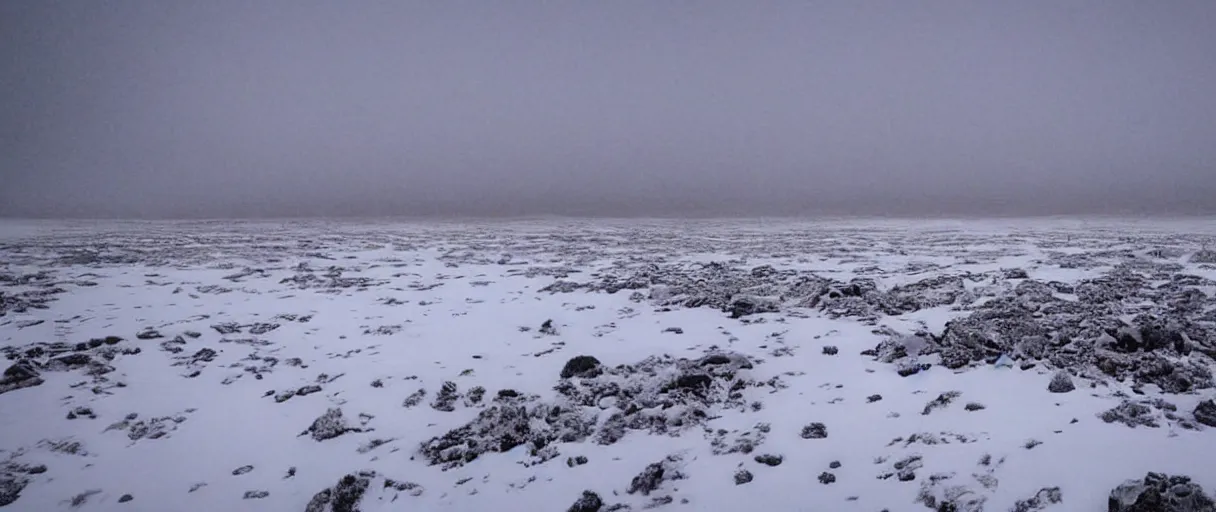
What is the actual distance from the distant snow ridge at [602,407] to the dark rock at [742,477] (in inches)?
24.4

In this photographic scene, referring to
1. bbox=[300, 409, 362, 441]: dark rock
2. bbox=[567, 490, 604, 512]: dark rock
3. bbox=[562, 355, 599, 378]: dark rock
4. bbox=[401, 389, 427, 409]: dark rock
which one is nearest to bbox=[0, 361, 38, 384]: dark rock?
bbox=[300, 409, 362, 441]: dark rock

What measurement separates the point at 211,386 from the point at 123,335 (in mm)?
2380

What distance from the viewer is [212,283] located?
1011 centimetres

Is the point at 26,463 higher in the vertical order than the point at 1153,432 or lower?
lower

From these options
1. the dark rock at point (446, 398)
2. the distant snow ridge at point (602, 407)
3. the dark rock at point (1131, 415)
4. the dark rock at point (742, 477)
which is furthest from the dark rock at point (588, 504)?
the dark rock at point (1131, 415)

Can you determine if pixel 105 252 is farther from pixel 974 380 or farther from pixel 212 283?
pixel 974 380

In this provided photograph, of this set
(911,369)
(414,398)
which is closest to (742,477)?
(911,369)

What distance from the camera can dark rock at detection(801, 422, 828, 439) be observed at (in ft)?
12.5

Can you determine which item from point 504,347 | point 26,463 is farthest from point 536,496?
point 26,463

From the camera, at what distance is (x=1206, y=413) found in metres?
3.48

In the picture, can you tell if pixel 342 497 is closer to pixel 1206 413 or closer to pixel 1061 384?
pixel 1061 384

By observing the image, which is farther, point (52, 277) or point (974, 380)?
point (52, 277)

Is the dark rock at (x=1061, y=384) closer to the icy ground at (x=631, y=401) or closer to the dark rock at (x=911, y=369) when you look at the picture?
the icy ground at (x=631, y=401)

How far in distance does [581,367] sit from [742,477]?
80.8 inches
